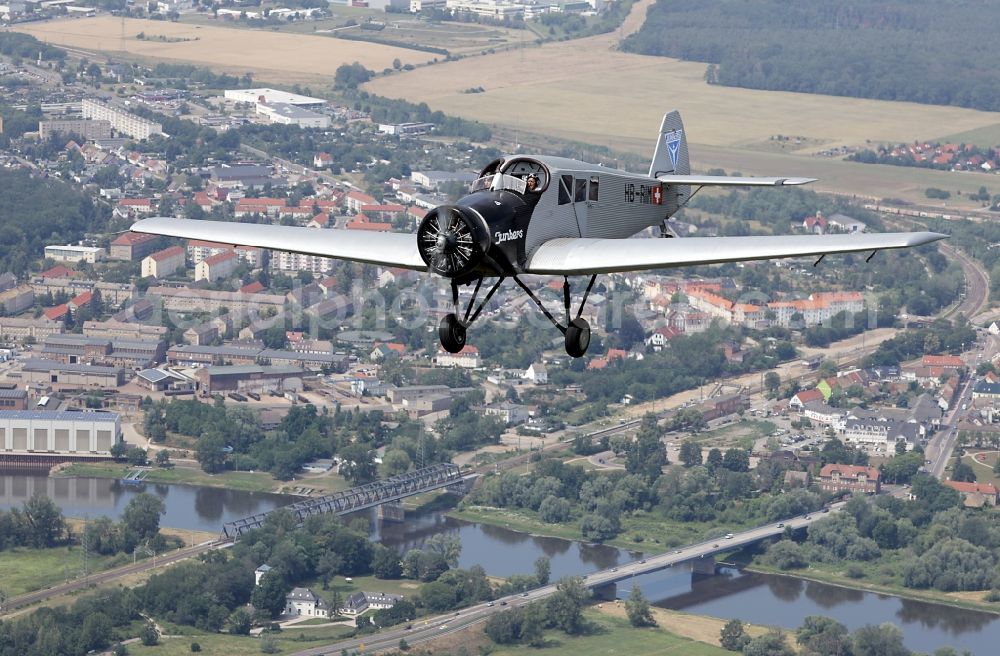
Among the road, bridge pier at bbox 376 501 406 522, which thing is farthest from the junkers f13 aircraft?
bridge pier at bbox 376 501 406 522

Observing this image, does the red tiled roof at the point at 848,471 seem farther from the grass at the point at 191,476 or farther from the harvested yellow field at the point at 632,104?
the harvested yellow field at the point at 632,104

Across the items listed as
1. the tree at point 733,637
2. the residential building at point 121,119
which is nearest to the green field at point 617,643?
the tree at point 733,637

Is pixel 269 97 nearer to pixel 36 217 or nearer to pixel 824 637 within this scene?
pixel 36 217

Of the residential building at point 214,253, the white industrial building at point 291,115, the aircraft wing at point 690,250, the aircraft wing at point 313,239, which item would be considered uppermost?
the aircraft wing at point 690,250

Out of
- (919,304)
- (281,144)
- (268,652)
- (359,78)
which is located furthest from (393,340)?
(359,78)

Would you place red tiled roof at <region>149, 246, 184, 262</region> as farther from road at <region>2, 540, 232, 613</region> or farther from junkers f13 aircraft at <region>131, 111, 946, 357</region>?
junkers f13 aircraft at <region>131, 111, 946, 357</region>

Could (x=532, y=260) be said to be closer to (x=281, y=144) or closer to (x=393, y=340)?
(x=393, y=340)

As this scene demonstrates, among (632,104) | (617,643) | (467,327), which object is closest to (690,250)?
(467,327)
